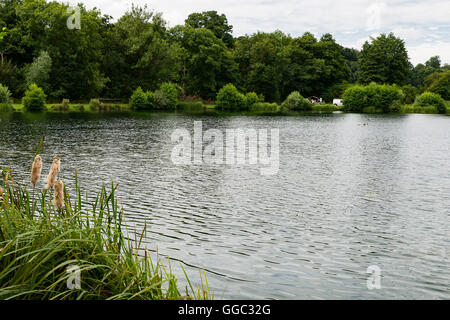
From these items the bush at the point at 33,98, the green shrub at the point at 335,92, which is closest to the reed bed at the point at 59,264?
the bush at the point at 33,98

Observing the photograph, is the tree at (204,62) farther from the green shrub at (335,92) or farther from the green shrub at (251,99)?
the green shrub at (335,92)

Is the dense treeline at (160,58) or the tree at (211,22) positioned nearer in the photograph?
the dense treeline at (160,58)

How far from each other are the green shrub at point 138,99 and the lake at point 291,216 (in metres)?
56.6

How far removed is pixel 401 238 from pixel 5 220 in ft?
32.2

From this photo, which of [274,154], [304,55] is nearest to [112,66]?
[304,55]

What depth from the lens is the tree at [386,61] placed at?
126750mm

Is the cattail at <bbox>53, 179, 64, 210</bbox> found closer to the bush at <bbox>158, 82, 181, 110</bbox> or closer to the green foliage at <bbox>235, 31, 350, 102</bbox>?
the bush at <bbox>158, 82, 181, 110</bbox>

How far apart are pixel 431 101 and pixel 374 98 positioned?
39.8 feet

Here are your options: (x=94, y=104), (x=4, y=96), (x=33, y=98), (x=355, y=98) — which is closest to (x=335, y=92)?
(x=355, y=98)

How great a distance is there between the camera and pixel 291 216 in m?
14.4

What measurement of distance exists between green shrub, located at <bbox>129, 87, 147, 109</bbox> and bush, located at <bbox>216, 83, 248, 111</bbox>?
54.5 ft
